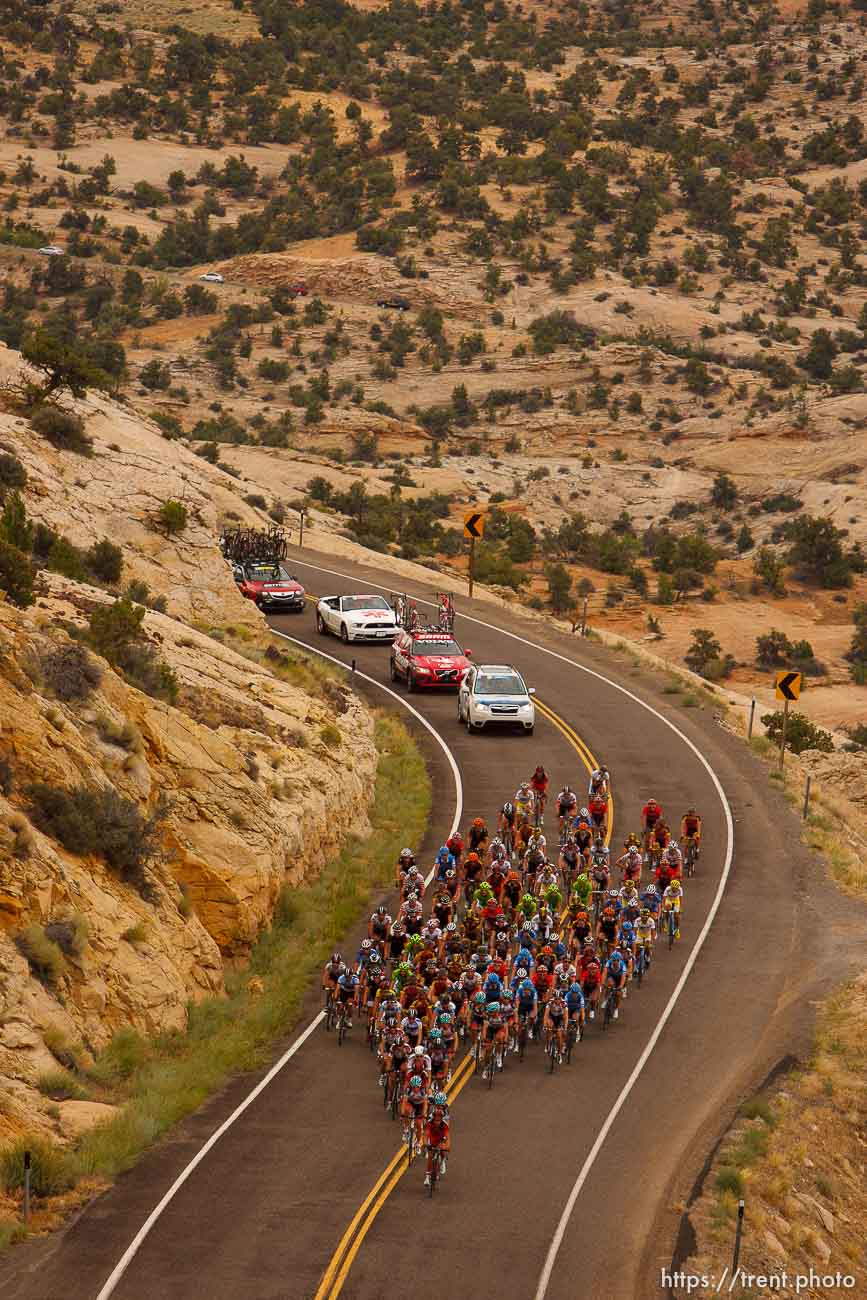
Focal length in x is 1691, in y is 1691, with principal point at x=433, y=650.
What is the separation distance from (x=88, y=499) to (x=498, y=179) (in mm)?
83241

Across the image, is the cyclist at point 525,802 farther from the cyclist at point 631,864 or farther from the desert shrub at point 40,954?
the desert shrub at point 40,954

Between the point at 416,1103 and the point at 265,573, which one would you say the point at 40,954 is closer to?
the point at 416,1103

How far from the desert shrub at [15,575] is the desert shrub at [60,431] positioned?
1741 cm

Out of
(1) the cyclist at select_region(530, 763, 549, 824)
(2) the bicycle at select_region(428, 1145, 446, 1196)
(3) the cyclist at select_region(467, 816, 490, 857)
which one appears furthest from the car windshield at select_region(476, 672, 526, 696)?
(2) the bicycle at select_region(428, 1145, 446, 1196)

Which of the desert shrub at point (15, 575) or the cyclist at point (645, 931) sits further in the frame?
the desert shrub at point (15, 575)

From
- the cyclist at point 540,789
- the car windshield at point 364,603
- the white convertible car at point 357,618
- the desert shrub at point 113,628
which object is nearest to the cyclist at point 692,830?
the cyclist at point 540,789

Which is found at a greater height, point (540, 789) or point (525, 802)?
point (525, 802)

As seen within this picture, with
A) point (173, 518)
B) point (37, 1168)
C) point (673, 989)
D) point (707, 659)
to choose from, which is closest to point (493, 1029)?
point (673, 989)

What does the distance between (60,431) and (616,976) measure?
28.0 metres

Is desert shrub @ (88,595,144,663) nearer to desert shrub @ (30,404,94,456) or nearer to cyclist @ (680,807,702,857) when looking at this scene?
cyclist @ (680,807,702,857)

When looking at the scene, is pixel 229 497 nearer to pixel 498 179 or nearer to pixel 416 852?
pixel 416 852

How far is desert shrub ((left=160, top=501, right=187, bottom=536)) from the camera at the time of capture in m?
45.3

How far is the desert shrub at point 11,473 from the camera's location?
135 feet

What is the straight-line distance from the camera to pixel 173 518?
45.3 m
